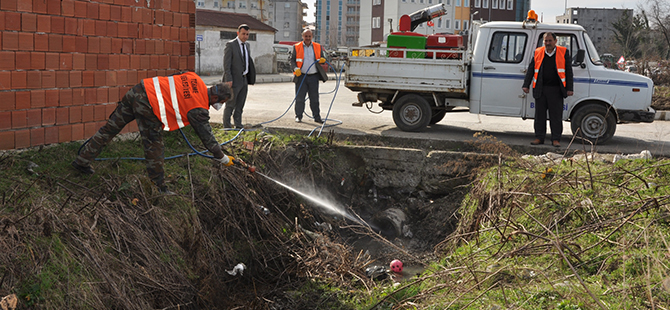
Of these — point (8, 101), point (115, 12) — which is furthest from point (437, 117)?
point (8, 101)

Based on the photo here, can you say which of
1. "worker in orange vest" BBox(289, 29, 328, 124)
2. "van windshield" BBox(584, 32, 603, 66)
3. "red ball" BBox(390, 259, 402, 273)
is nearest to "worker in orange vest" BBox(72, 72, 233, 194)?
"red ball" BBox(390, 259, 402, 273)

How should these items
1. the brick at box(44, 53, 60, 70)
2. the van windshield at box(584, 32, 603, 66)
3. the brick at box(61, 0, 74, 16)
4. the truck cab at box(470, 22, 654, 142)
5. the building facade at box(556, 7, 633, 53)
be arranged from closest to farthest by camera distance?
the brick at box(44, 53, 60, 70), the brick at box(61, 0, 74, 16), the truck cab at box(470, 22, 654, 142), the van windshield at box(584, 32, 603, 66), the building facade at box(556, 7, 633, 53)

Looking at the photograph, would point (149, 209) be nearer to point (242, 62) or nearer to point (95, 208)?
point (95, 208)

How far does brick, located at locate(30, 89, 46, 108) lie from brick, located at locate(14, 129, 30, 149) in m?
0.26

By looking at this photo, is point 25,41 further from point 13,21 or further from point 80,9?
point 80,9

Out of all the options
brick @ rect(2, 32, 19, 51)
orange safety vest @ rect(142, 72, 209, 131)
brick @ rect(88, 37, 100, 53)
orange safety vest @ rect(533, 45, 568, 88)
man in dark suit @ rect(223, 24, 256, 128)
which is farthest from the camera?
man in dark suit @ rect(223, 24, 256, 128)

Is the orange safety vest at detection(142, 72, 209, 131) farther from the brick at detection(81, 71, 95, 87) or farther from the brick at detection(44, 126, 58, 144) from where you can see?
the brick at detection(44, 126, 58, 144)

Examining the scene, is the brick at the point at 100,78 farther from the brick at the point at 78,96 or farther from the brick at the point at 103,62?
the brick at the point at 78,96

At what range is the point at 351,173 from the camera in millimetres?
7742

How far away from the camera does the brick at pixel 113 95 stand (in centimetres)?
634

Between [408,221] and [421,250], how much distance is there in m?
0.65

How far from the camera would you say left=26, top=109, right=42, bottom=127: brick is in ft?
17.7

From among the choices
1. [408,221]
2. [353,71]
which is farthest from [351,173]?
[353,71]

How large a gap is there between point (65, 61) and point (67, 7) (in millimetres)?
537
